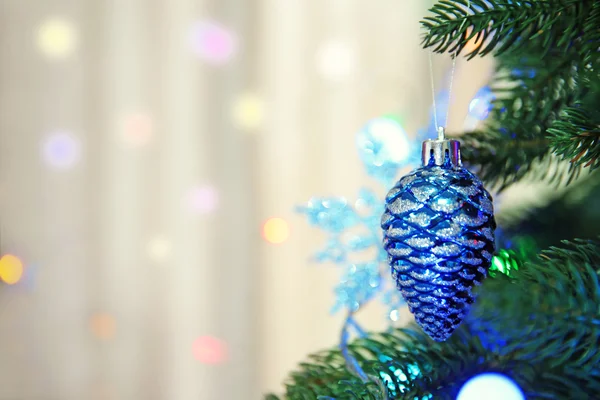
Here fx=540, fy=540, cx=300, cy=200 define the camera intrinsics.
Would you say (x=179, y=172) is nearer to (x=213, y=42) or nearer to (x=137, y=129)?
(x=137, y=129)

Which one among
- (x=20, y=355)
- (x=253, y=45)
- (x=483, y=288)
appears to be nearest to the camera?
(x=483, y=288)

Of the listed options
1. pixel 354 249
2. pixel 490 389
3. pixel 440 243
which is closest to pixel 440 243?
pixel 440 243

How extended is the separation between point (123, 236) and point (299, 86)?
0.45 meters

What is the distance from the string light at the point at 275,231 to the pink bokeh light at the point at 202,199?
0.11 m

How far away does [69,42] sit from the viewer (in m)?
0.98

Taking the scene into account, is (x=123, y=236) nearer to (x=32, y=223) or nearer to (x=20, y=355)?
(x=32, y=223)

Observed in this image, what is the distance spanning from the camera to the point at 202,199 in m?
1.06

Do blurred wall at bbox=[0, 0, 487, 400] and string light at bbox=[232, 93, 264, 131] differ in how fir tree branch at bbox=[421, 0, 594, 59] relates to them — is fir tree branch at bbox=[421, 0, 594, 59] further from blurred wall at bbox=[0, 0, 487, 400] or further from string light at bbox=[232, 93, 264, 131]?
string light at bbox=[232, 93, 264, 131]

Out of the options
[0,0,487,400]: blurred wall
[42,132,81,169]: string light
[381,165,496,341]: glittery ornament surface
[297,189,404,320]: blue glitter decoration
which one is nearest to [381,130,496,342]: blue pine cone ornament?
[381,165,496,341]: glittery ornament surface

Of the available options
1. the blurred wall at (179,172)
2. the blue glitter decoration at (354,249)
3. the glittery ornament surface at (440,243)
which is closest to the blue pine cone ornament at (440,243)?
the glittery ornament surface at (440,243)

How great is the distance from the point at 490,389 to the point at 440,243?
0.10 m

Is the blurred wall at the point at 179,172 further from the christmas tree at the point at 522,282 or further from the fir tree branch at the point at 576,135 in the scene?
the fir tree branch at the point at 576,135

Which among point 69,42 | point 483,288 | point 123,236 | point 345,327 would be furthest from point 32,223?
point 483,288

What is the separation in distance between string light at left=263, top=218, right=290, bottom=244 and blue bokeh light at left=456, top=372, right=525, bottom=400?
780 mm
